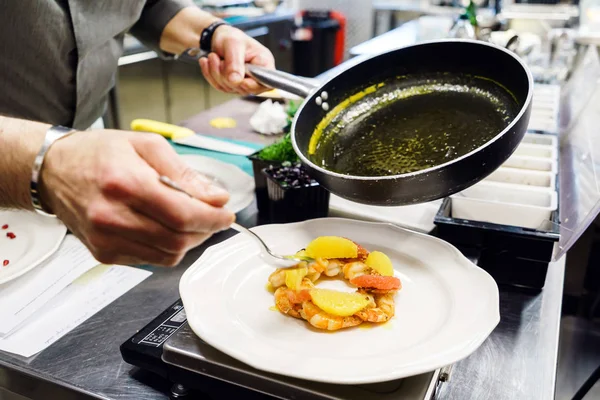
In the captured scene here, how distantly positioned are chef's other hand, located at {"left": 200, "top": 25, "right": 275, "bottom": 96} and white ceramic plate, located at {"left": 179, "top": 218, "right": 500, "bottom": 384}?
20.6 inches

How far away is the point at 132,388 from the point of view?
809 millimetres

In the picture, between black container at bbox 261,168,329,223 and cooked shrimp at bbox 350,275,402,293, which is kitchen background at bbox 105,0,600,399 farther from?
cooked shrimp at bbox 350,275,402,293

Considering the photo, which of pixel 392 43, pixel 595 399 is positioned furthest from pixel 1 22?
pixel 392 43

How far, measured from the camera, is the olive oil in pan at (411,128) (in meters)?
0.93

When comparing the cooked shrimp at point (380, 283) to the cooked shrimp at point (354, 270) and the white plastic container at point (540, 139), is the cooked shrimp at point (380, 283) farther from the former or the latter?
the white plastic container at point (540, 139)

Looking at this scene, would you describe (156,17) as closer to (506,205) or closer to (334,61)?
(506,205)

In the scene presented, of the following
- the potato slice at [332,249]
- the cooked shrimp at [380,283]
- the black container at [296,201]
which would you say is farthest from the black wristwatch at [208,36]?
the cooked shrimp at [380,283]

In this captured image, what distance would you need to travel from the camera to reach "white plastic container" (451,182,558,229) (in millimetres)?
1049

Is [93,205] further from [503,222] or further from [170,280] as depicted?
[503,222]

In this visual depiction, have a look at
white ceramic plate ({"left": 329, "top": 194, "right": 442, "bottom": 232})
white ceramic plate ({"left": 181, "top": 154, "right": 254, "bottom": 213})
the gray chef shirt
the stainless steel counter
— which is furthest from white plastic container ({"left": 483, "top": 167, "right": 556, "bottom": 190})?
the gray chef shirt

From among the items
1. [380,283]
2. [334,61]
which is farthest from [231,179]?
[334,61]

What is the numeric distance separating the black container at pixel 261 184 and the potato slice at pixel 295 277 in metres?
0.45

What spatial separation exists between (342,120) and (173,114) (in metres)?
3.35

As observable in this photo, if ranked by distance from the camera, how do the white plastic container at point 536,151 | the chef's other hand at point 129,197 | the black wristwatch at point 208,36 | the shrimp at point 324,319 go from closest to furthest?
the chef's other hand at point 129,197 < the shrimp at point 324,319 < the white plastic container at point 536,151 < the black wristwatch at point 208,36
